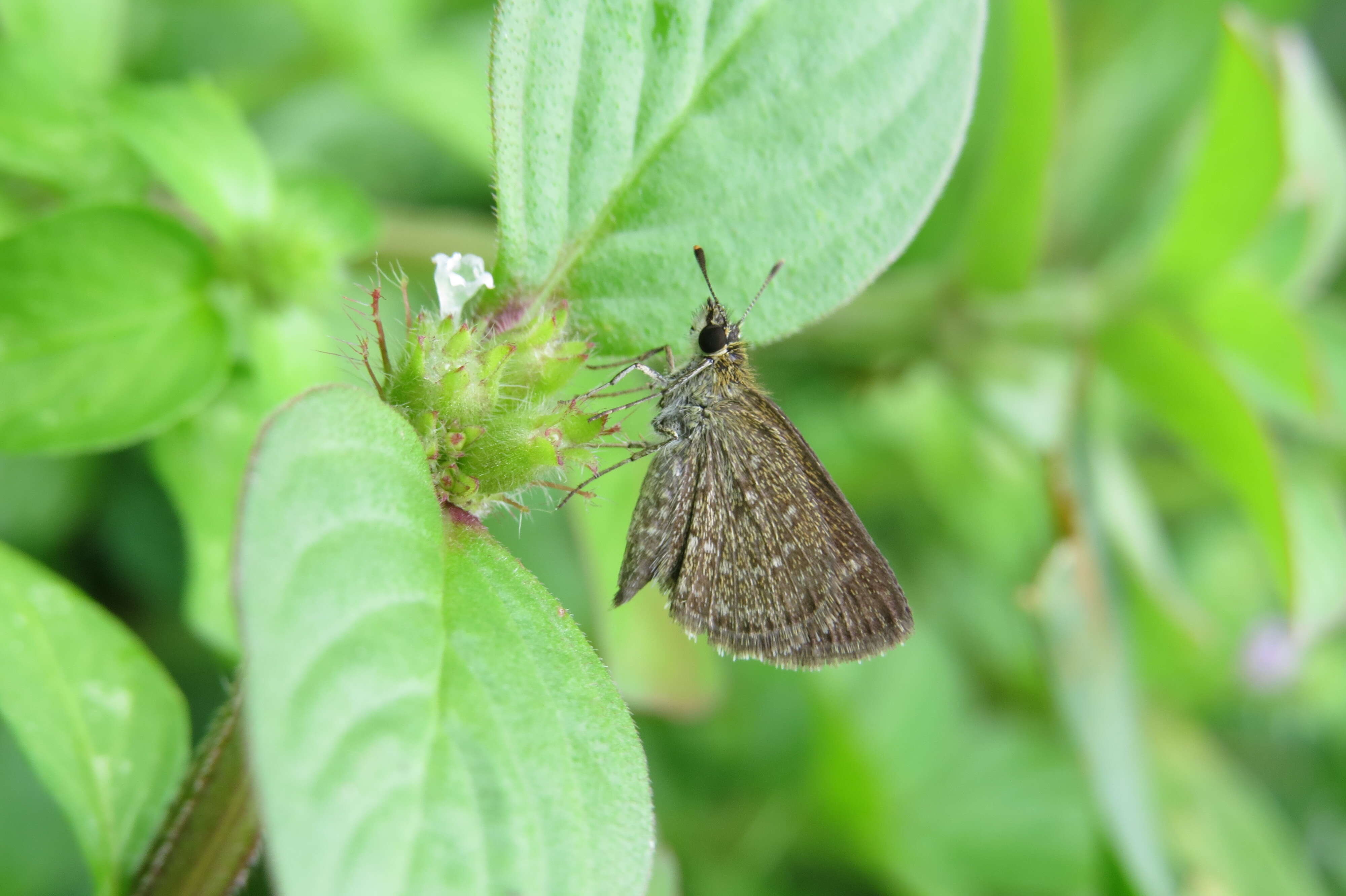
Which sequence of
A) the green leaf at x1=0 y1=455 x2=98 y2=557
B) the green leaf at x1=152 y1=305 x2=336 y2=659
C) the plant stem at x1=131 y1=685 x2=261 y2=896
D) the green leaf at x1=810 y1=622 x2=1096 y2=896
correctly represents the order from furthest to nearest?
1. the green leaf at x1=810 y1=622 x2=1096 y2=896
2. the green leaf at x1=0 y1=455 x2=98 y2=557
3. the green leaf at x1=152 y1=305 x2=336 y2=659
4. the plant stem at x1=131 y1=685 x2=261 y2=896

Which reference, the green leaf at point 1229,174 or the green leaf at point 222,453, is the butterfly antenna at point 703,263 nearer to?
the green leaf at point 222,453

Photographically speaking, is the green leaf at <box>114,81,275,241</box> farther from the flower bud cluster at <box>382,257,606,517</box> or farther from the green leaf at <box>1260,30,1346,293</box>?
the green leaf at <box>1260,30,1346,293</box>

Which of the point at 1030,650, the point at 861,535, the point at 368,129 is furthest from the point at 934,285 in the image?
the point at 368,129

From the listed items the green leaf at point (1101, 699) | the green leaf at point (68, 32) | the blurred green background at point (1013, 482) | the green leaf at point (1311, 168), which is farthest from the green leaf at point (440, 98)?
the green leaf at point (1311, 168)

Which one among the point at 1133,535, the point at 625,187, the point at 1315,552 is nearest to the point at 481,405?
the point at 625,187

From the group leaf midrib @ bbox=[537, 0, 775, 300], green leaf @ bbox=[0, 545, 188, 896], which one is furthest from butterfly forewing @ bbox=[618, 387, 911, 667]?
green leaf @ bbox=[0, 545, 188, 896]

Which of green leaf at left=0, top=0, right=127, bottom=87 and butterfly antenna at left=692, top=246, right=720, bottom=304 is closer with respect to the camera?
butterfly antenna at left=692, top=246, right=720, bottom=304

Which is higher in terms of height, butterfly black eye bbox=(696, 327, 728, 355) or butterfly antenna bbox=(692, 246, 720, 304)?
butterfly black eye bbox=(696, 327, 728, 355)
